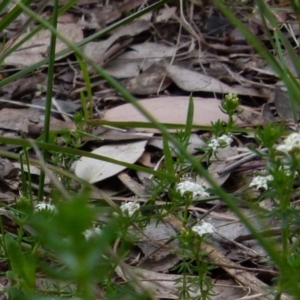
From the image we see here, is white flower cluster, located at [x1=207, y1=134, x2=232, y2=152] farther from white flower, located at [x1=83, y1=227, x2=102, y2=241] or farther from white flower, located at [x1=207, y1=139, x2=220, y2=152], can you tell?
white flower, located at [x1=83, y1=227, x2=102, y2=241]

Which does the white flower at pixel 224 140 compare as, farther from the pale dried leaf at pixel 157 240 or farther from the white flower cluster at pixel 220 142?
the pale dried leaf at pixel 157 240

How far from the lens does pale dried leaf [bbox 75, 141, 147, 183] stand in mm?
1610

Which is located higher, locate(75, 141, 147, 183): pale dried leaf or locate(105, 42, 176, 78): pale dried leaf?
locate(105, 42, 176, 78): pale dried leaf

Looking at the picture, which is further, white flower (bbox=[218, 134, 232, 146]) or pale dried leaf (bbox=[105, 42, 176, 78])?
pale dried leaf (bbox=[105, 42, 176, 78])

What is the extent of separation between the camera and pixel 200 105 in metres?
1.89

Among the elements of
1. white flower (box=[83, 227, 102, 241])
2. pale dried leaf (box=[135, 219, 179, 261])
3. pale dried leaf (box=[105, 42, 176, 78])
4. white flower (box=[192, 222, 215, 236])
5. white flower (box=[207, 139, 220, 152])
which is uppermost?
white flower (box=[83, 227, 102, 241])

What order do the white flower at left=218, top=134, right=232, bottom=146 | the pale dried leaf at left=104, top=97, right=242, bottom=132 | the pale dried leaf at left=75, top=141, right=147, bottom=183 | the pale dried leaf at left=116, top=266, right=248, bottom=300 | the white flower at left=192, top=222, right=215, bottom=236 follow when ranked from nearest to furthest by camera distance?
the white flower at left=192, top=222, right=215, bottom=236, the pale dried leaf at left=116, top=266, right=248, bottom=300, the white flower at left=218, top=134, right=232, bottom=146, the pale dried leaf at left=75, top=141, right=147, bottom=183, the pale dried leaf at left=104, top=97, right=242, bottom=132

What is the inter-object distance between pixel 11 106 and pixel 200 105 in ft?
1.68

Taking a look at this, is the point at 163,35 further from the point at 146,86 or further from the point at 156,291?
the point at 156,291

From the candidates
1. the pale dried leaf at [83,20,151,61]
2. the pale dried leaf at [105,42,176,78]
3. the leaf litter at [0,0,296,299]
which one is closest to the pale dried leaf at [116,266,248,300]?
the leaf litter at [0,0,296,299]

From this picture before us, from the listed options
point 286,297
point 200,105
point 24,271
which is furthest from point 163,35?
point 24,271

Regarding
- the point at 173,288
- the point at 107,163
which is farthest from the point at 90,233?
the point at 107,163

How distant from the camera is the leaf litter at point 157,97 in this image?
1.34 metres

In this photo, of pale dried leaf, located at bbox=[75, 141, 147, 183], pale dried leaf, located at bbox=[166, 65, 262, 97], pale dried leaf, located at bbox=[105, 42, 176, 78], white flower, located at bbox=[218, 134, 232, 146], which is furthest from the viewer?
pale dried leaf, located at bbox=[105, 42, 176, 78]
